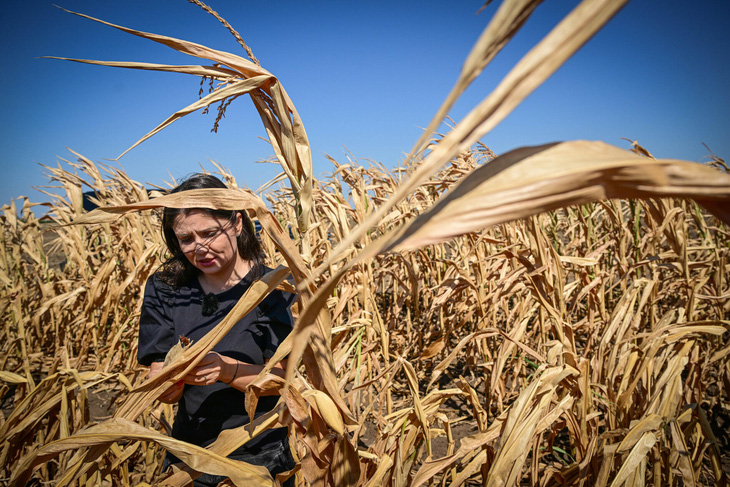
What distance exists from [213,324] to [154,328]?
0.68 feet

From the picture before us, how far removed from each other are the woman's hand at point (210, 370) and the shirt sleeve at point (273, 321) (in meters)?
0.28

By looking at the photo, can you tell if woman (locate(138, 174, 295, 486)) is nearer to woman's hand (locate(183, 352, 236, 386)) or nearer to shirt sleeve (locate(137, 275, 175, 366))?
shirt sleeve (locate(137, 275, 175, 366))

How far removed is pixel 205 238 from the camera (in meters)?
1.16

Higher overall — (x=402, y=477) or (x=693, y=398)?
(x=693, y=398)

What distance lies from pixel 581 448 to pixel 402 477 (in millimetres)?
632

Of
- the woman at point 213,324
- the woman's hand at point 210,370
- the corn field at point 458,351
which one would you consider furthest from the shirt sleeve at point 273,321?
the woman's hand at point 210,370

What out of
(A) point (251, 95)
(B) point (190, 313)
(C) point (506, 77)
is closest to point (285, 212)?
(B) point (190, 313)

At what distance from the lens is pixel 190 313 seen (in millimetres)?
1281

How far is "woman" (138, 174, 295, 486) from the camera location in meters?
1.17

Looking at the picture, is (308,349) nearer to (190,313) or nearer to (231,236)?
(231,236)

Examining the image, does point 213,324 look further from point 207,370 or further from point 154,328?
point 207,370

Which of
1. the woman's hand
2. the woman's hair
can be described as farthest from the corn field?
the woman's hair

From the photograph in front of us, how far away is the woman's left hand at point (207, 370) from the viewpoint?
82 cm

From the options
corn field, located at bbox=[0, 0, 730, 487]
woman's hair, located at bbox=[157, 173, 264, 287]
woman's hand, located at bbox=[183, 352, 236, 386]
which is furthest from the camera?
woman's hair, located at bbox=[157, 173, 264, 287]
